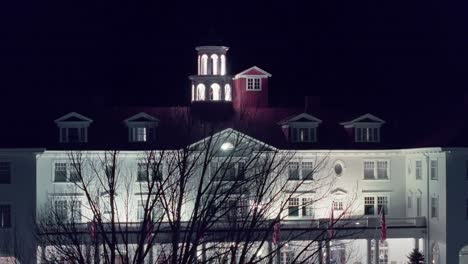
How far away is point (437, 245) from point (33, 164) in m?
22.7

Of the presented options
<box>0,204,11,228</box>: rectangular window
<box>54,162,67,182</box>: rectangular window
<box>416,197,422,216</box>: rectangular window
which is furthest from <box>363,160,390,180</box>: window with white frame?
<box>0,204,11,228</box>: rectangular window

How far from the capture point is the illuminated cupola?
95062 millimetres

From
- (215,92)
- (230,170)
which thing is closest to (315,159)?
(215,92)

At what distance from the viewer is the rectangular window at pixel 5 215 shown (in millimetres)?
87625

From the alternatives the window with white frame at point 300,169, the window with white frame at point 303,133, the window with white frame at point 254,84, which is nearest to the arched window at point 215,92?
the window with white frame at point 254,84

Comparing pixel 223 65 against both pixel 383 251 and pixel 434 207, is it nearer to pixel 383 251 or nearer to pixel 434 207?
pixel 383 251

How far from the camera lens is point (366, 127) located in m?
95.2

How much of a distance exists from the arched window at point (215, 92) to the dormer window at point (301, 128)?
4.37 metres

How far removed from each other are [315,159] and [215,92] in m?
7.39

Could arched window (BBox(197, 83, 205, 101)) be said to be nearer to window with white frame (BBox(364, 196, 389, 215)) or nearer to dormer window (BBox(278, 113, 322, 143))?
dormer window (BBox(278, 113, 322, 143))

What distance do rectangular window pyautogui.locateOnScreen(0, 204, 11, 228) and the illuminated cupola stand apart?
13690 millimetres

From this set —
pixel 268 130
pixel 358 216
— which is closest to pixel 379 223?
pixel 358 216

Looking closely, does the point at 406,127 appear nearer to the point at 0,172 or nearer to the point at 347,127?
the point at 347,127

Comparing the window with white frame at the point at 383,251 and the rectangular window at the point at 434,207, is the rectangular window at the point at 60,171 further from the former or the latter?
the rectangular window at the point at 434,207
